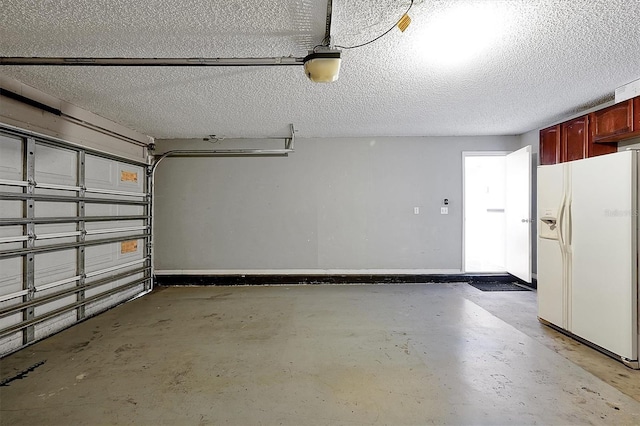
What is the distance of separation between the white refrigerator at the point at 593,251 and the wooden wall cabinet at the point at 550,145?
1.11 metres

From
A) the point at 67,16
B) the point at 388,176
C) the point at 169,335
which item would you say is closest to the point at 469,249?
the point at 388,176

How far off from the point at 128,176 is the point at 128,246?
992 millimetres

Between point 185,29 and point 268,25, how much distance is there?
0.55m

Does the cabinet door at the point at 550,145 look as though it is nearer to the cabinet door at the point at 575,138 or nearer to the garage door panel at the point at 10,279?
the cabinet door at the point at 575,138

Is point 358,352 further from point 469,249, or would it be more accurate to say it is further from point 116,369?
point 469,249

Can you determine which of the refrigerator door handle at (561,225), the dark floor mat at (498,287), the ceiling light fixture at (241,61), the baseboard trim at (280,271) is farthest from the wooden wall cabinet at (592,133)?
the ceiling light fixture at (241,61)

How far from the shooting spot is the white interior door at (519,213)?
411 centimetres

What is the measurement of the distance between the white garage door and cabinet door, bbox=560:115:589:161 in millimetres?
5800

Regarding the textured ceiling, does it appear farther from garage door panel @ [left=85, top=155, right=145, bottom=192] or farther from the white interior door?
the white interior door

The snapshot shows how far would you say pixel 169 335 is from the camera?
285cm

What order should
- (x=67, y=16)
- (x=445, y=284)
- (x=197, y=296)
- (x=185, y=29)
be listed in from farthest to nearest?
1. (x=445, y=284)
2. (x=197, y=296)
3. (x=185, y=29)
4. (x=67, y=16)

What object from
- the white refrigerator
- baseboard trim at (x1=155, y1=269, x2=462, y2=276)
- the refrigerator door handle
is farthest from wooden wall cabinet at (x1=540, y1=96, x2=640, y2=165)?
baseboard trim at (x1=155, y1=269, x2=462, y2=276)

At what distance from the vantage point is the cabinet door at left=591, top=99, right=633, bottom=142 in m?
2.83

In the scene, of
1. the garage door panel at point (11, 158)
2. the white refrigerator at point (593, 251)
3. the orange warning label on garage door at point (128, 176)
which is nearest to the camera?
the white refrigerator at point (593, 251)
